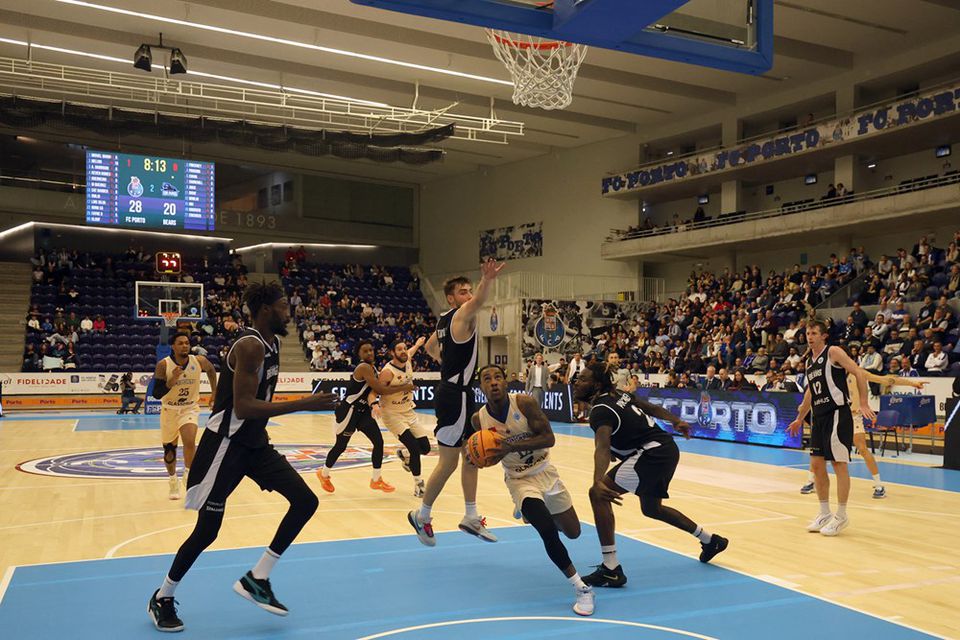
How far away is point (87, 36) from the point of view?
69.6 ft

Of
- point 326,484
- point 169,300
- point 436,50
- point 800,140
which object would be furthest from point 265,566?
point 800,140

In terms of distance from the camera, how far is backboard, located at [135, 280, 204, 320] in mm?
24469

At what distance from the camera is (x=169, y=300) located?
976 inches

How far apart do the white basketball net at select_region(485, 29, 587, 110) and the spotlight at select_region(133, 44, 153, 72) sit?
11.2 meters

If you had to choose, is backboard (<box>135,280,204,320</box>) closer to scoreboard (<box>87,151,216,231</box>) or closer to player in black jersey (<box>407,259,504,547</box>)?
scoreboard (<box>87,151,216,231</box>)

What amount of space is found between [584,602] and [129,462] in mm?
9337

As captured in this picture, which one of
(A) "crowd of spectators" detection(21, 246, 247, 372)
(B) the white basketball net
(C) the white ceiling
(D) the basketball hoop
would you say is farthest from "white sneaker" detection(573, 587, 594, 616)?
(D) the basketball hoop

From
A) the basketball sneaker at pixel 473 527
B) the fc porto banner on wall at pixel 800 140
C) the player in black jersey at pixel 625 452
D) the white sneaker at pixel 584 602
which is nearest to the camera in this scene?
the white sneaker at pixel 584 602

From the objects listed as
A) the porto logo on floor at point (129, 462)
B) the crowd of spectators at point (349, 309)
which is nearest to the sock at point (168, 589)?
the porto logo on floor at point (129, 462)

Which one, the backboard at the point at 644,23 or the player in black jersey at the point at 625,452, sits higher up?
the backboard at the point at 644,23

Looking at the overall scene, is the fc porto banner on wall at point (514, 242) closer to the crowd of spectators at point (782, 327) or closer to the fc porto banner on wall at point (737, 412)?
the crowd of spectators at point (782, 327)

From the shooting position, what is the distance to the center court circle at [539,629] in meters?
4.46

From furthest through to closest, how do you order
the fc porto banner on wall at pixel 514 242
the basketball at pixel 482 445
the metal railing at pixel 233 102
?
the fc porto banner on wall at pixel 514 242
the metal railing at pixel 233 102
the basketball at pixel 482 445

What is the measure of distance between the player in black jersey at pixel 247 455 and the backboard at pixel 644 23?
1.97 meters
